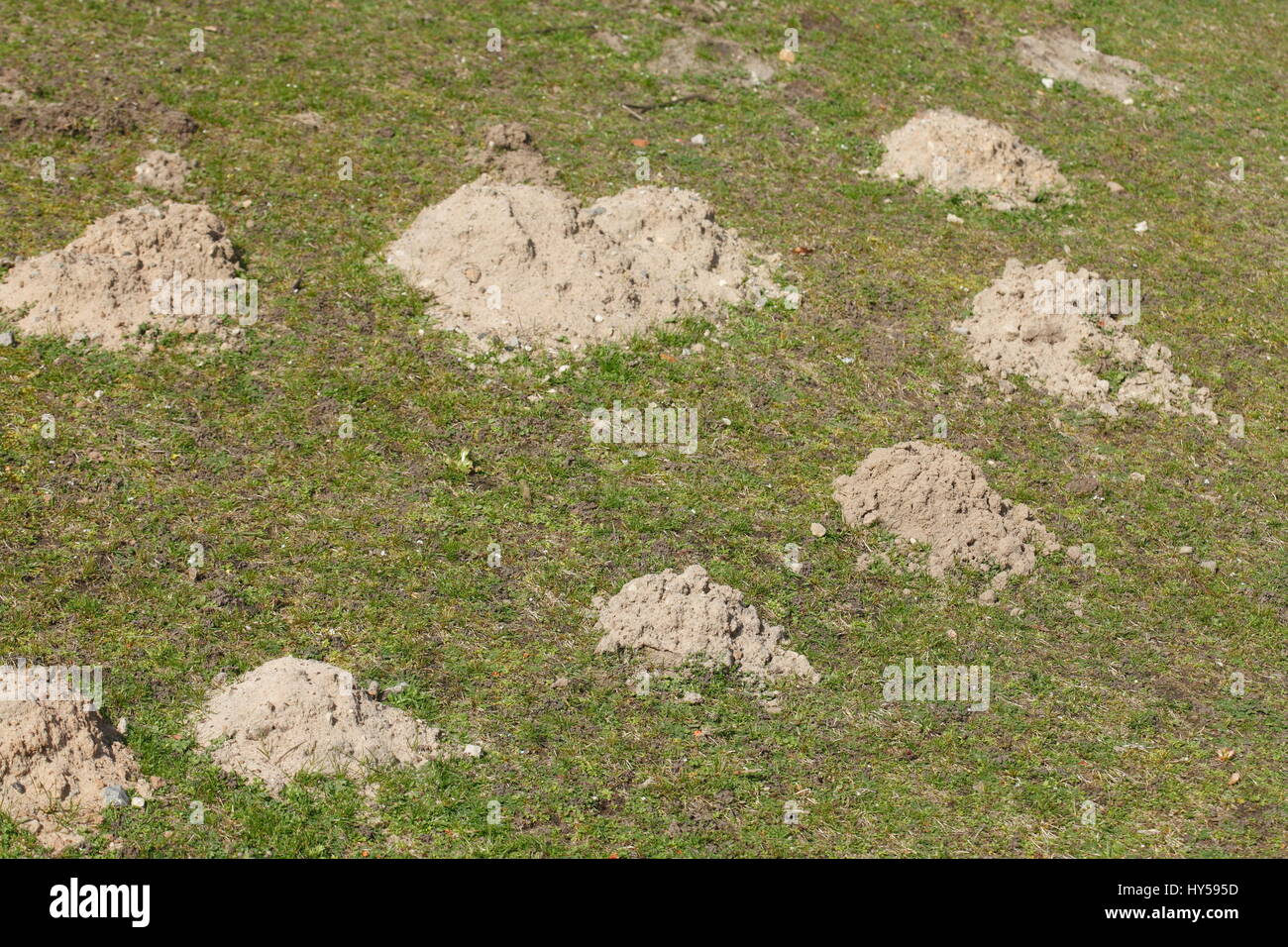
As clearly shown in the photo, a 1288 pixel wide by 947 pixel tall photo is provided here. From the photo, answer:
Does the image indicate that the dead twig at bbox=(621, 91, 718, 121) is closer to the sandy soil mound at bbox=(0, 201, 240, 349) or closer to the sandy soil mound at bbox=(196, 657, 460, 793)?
the sandy soil mound at bbox=(0, 201, 240, 349)

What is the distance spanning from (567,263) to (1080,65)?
→ 26.6 feet

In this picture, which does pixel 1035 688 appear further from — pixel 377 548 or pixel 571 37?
pixel 571 37

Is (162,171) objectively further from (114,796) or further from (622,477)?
(114,796)

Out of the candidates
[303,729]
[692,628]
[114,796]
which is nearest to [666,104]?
[692,628]

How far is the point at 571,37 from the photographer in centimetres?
1420

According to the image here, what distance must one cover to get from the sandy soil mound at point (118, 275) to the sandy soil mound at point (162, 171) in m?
0.89

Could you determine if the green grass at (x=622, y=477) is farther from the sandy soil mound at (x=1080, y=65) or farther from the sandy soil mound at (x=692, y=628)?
the sandy soil mound at (x=1080, y=65)

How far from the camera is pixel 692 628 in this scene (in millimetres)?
7922

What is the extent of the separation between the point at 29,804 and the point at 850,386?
679 centimetres

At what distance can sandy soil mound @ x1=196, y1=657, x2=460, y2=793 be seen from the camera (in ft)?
22.8

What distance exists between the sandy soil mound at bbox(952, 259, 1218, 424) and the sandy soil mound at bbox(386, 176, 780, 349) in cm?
198

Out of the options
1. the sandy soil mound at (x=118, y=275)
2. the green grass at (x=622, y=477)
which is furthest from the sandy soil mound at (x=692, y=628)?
the sandy soil mound at (x=118, y=275)

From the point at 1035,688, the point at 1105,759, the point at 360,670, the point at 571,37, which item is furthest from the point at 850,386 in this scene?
the point at 571,37

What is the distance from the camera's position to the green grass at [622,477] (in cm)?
727
